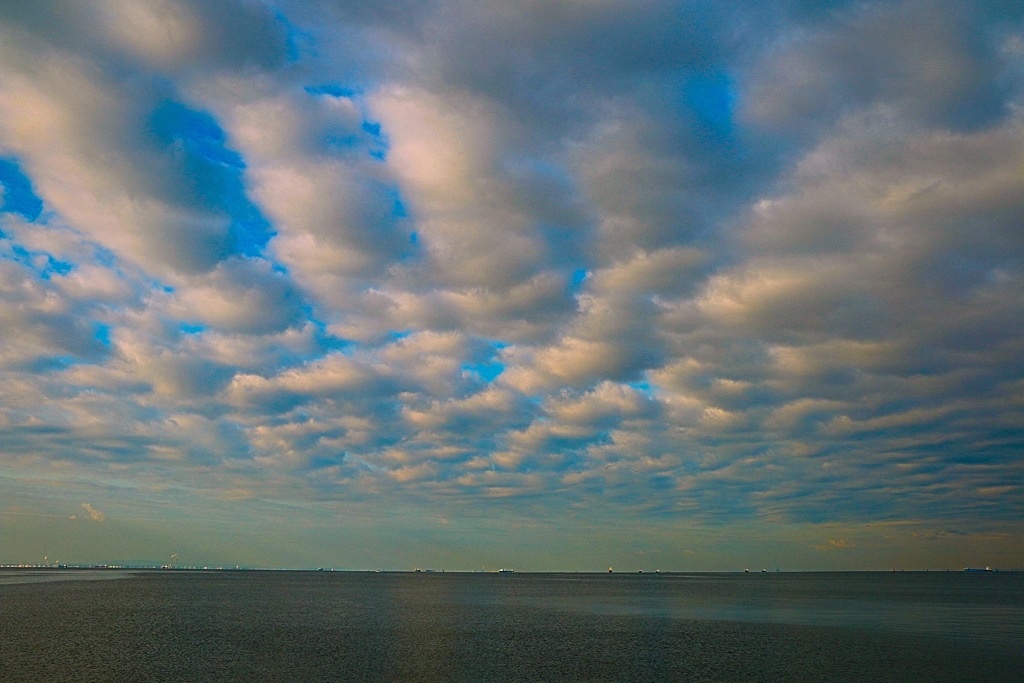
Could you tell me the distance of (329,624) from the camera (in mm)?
108250

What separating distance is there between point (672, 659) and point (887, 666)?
20581 mm

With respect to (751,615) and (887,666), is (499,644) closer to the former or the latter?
(887,666)

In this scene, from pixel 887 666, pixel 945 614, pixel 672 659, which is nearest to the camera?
pixel 887 666

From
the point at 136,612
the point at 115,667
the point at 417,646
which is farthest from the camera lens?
the point at 136,612

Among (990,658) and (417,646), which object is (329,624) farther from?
(990,658)

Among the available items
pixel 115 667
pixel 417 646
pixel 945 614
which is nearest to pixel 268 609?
pixel 417 646

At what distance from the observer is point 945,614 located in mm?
138625

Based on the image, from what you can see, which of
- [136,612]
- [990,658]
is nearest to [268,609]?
[136,612]

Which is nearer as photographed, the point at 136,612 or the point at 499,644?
the point at 499,644

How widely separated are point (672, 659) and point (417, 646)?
2930cm

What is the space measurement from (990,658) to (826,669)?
20576 mm

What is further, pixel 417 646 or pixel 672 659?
pixel 417 646

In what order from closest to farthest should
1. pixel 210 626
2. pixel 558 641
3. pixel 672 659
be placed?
pixel 672 659 → pixel 558 641 → pixel 210 626

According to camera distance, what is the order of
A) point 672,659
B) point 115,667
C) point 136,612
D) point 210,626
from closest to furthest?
point 115,667, point 672,659, point 210,626, point 136,612
